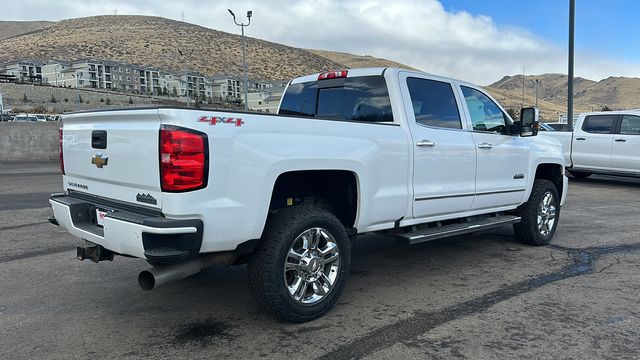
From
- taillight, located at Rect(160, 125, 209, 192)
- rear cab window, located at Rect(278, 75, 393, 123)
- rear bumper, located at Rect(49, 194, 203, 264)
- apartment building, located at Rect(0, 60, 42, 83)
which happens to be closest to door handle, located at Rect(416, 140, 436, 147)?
rear cab window, located at Rect(278, 75, 393, 123)

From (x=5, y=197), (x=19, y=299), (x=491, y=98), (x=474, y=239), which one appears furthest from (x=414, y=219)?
(x=5, y=197)

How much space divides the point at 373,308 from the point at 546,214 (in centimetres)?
356

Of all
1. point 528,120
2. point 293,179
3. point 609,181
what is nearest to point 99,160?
point 293,179

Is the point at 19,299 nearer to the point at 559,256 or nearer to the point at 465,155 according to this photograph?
the point at 465,155

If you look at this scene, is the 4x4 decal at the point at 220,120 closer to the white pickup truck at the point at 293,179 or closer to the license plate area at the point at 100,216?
the white pickup truck at the point at 293,179

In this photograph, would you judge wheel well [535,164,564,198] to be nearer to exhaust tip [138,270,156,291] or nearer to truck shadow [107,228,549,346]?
truck shadow [107,228,549,346]

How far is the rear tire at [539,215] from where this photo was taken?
6.59m

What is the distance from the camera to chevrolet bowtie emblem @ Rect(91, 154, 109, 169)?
12.9 ft

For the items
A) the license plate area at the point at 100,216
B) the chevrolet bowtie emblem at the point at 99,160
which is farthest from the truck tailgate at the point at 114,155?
the license plate area at the point at 100,216

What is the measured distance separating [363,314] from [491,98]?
329 centimetres

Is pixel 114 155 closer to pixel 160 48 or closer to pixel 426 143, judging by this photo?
pixel 426 143

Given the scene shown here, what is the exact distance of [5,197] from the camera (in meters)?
11.1

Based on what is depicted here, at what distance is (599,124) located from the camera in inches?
545

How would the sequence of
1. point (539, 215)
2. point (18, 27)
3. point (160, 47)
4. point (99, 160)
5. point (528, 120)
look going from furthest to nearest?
point (18, 27)
point (160, 47)
point (539, 215)
point (528, 120)
point (99, 160)
